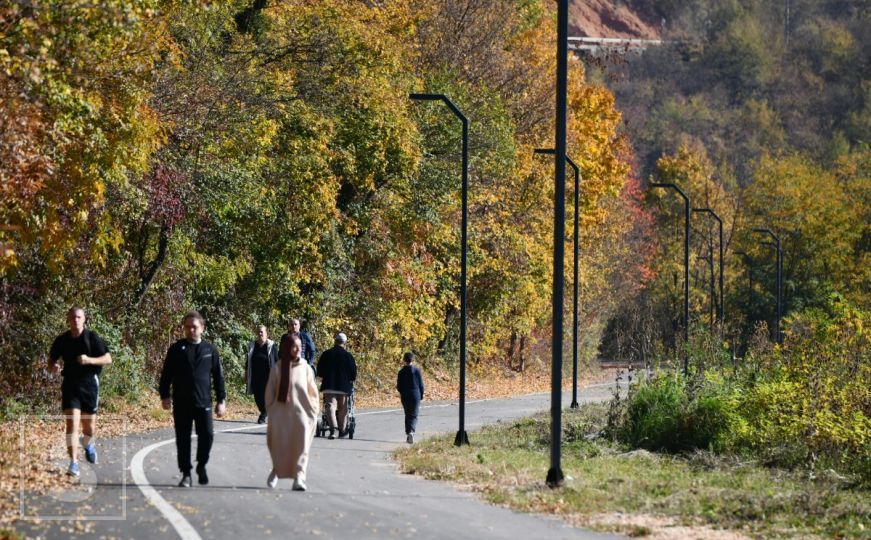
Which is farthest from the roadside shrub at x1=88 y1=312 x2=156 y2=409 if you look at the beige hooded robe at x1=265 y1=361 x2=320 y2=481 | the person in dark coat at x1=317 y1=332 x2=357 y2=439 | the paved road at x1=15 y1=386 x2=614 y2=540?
the beige hooded robe at x1=265 y1=361 x2=320 y2=481

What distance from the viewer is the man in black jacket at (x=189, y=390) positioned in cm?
1576

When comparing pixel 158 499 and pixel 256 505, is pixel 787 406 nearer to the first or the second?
pixel 256 505

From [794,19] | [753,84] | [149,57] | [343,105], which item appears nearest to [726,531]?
[149,57]

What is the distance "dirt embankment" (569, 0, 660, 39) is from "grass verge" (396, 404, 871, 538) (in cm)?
16013

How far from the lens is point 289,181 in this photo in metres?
35.9

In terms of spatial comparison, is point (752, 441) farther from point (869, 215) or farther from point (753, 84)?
point (753, 84)

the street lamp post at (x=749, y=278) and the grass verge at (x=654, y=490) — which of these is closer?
the grass verge at (x=654, y=490)

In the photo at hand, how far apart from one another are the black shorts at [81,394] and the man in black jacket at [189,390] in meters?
1.14

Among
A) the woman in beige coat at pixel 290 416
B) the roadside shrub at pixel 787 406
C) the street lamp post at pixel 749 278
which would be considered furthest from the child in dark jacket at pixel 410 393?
the street lamp post at pixel 749 278

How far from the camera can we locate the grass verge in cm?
1459

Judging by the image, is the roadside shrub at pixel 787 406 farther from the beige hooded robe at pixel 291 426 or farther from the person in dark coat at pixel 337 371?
the beige hooded robe at pixel 291 426

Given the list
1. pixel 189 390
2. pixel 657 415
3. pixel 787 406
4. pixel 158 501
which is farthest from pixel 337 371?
pixel 158 501

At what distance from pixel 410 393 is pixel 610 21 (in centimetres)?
16647

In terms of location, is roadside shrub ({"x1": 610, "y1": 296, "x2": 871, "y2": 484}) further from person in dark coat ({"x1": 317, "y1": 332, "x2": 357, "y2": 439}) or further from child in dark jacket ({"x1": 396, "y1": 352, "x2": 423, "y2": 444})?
person in dark coat ({"x1": 317, "y1": 332, "x2": 357, "y2": 439})
